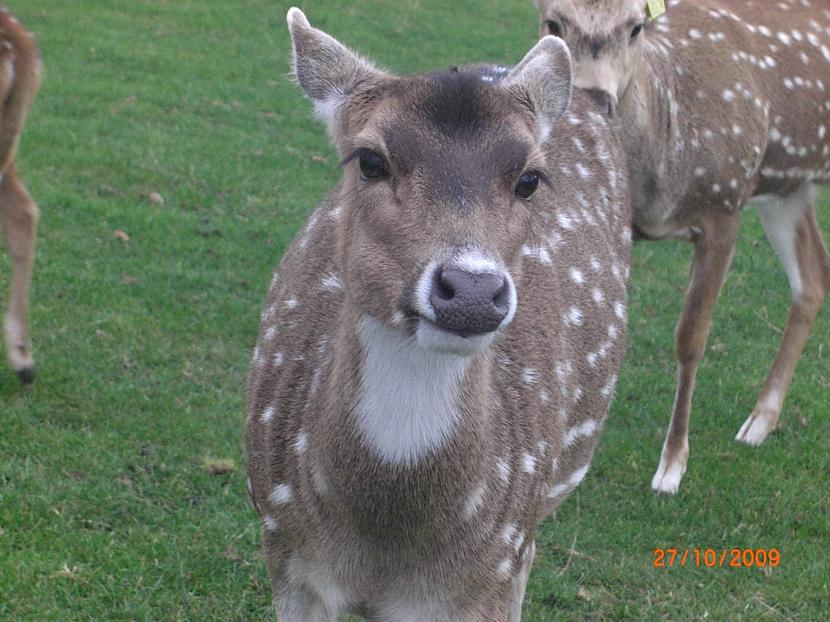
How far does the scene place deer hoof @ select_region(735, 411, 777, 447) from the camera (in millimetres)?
6418

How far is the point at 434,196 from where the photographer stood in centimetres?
280

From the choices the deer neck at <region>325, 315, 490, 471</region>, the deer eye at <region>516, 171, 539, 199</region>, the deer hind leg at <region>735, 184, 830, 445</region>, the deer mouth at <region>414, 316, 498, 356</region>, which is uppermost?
the deer eye at <region>516, 171, 539, 199</region>

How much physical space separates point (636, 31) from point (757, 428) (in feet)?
7.46

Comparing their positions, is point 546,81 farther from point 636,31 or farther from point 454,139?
point 636,31

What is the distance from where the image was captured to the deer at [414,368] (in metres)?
2.79

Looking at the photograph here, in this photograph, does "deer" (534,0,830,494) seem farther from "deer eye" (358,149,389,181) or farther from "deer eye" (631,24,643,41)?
"deer eye" (358,149,389,181)

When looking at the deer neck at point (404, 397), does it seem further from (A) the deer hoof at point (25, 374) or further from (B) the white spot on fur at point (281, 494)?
(A) the deer hoof at point (25, 374)

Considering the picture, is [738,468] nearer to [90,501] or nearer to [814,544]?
[814,544]

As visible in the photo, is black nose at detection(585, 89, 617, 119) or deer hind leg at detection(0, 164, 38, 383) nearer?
black nose at detection(585, 89, 617, 119)

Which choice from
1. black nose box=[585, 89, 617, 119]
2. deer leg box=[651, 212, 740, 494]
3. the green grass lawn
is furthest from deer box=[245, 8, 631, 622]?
deer leg box=[651, 212, 740, 494]

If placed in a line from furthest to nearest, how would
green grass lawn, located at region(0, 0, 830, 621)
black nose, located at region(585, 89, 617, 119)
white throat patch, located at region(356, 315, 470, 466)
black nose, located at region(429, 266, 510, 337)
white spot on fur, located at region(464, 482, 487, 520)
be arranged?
black nose, located at region(585, 89, 617, 119), green grass lawn, located at region(0, 0, 830, 621), white spot on fur, located at region(464, 482, 487, 520), white throat patch, located at region(356, 315, 470, 466), black nose, located at region(429, 266, 510, 337)

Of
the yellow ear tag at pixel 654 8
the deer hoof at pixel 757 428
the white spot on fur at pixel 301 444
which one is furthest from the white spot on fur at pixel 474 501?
the deer hoof at pixel 757 428

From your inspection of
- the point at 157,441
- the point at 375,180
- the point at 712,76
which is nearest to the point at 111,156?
the point at 157,441
